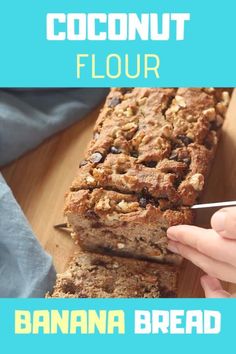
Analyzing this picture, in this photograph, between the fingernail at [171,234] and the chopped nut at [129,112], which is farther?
the chopped nut at [129,112]

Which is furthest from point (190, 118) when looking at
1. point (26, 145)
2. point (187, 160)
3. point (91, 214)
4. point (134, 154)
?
point (26, 145)

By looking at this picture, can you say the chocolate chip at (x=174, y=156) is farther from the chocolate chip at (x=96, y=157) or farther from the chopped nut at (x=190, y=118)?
the chocolate chip at (x=96, y=157)

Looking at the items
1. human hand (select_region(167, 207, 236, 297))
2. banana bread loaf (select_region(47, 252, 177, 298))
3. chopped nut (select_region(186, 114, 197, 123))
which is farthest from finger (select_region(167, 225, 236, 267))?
chopped nut (select_region(186, 114, 197, 123))

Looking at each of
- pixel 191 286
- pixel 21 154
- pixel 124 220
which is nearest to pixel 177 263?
pixel 191 286

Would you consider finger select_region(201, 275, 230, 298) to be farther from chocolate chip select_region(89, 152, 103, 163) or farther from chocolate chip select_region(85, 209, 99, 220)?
chocolate chip select_region(89, 152, 103, 163)

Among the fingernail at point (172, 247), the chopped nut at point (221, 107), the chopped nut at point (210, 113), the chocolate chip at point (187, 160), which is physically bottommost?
the fingernail at point (172, 247)

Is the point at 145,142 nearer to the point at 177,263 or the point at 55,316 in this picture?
the point at 177,263

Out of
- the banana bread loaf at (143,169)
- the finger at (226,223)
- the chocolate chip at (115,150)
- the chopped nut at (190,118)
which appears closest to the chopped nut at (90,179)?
the banana bread loaf at (143,169)
